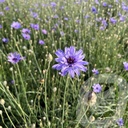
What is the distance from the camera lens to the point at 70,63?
1175mm

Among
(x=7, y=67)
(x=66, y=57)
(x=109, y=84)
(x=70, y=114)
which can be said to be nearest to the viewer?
(x=66, y=57)

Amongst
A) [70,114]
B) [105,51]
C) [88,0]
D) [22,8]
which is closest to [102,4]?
[88,0]

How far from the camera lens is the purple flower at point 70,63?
3.73ft

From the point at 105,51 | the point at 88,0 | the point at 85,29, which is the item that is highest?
the point at 88,0

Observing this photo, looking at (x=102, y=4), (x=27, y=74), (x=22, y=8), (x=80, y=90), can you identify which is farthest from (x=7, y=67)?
(x=102, y=4)

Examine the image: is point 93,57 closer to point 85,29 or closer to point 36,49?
point 85,29

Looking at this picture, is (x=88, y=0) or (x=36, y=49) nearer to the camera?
(x=36, y=49)

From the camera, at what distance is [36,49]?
8.38ft

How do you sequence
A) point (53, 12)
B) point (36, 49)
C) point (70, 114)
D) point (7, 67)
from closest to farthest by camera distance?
point (70, 114)
point (7, 67)
point (36, 49)
point (53, 12)

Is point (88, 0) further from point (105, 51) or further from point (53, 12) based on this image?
point (105, 51)

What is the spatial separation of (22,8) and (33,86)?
165 cm

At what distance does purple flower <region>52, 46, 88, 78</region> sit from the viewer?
3.73 ft

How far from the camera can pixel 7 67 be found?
2264mm

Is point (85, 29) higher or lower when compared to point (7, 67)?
higher
